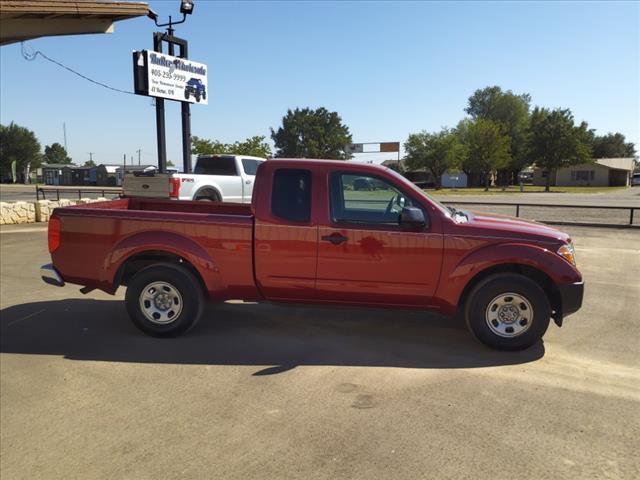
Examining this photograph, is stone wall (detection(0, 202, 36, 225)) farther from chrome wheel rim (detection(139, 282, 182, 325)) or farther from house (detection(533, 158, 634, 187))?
house (detection(533, 158, 634, 187))

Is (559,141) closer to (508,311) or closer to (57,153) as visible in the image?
(508,311)

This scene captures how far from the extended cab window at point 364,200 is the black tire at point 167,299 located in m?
1.71

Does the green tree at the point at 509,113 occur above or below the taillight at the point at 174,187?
above

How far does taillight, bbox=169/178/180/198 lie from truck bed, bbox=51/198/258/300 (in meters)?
6.64

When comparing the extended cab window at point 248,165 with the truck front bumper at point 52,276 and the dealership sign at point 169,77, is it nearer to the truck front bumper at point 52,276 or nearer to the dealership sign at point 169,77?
the dealership sign at point 169,77

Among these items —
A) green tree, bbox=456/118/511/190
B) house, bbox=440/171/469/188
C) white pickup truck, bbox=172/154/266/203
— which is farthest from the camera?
house, bbox=440/171/469/188

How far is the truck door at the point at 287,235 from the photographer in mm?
4898

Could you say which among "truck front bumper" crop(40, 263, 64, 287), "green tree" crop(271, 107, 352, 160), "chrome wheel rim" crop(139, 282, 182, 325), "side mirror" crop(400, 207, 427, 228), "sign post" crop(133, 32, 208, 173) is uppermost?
"green tree" crop(271, 107, 352, 160)

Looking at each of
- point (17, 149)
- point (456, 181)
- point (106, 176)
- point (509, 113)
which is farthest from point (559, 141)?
point (17, 149)

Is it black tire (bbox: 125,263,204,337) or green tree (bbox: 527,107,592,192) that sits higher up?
green tree (bbox: 527,107,592,192)

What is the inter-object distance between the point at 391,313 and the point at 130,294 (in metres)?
3.13

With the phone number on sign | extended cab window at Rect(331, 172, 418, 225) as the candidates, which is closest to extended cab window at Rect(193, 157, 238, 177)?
the phone number on sign

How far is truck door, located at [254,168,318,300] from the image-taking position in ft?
16.1

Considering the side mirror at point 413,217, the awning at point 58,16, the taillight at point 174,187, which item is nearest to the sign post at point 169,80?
the awning at point 58,16
